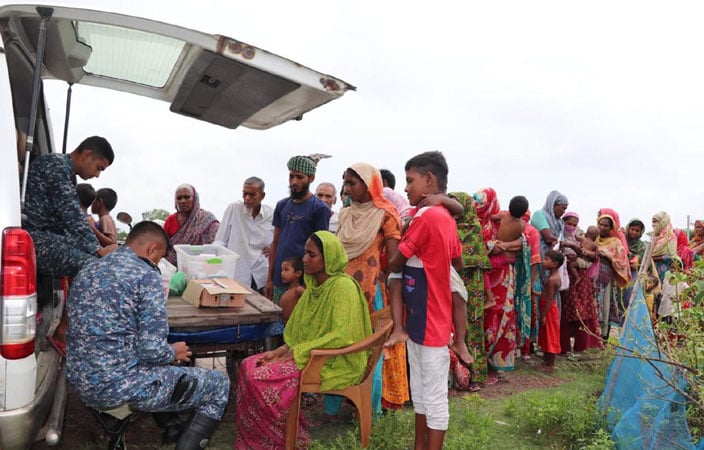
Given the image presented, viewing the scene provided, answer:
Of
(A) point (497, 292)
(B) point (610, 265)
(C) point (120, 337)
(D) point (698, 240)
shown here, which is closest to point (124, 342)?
(C) point (120, 337)

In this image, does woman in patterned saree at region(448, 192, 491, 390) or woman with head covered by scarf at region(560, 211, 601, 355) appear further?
woman with head covered by scarf at region(560, 211, 601, 355)

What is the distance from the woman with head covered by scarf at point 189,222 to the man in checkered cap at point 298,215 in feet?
4.40

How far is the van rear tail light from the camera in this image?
2066 millimetres

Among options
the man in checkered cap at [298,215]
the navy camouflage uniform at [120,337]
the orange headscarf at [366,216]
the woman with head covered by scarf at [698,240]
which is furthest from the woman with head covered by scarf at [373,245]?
the woman with head covered by scarf at [698,240]

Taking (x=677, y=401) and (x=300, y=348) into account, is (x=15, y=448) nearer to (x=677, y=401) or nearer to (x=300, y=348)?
(x=300, y=348)

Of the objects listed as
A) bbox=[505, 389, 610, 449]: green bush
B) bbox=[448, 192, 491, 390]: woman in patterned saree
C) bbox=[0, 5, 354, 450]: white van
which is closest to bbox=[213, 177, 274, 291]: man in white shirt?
bbox=[0, 5, 354, 450]: white van

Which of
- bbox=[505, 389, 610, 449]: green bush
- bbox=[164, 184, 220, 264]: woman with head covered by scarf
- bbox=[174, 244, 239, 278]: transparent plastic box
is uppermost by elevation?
bbox=[164, 184, 220, 264]: woman with head covered by scarf

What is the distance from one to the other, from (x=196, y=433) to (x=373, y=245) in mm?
1794

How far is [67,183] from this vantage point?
10.1 ft

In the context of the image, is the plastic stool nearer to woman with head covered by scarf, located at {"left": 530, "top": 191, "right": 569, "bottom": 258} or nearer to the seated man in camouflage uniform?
the seated man in camouflage uniform

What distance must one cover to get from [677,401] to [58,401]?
3.31m

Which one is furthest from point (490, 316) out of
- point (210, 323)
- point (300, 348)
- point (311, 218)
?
point (210, 323)

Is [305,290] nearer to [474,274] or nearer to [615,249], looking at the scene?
[474,274]

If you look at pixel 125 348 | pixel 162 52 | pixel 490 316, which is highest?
pixel 162 52
